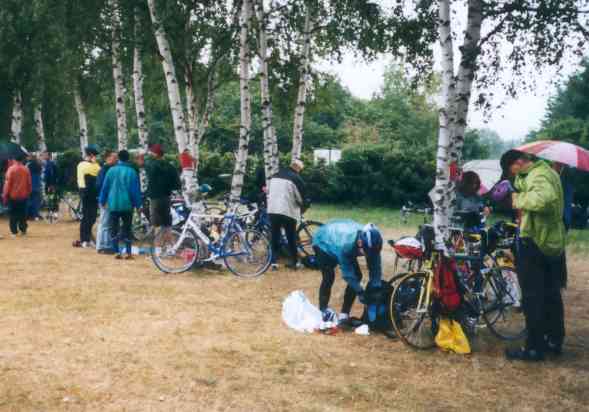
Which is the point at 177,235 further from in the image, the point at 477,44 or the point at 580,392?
the point at 580,392

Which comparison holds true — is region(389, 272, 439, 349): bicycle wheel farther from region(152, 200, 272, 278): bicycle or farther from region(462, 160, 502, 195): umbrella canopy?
region(462, 160, 502, 195): umbrella canopy

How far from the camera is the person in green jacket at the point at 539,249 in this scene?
563 cm

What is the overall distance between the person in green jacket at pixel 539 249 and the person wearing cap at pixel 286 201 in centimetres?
432

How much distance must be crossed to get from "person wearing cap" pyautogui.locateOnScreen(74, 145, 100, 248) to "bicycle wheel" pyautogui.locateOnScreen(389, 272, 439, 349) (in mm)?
7612

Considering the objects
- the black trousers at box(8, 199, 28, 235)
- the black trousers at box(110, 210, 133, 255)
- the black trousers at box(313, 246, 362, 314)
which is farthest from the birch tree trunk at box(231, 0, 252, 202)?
the black trousers at box(8, 199, 28, 235)

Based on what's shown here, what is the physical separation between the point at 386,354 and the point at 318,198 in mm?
19875

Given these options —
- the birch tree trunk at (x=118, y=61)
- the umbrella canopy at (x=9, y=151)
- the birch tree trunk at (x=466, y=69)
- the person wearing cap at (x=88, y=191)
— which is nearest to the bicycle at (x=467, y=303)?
the birch tree trunk at (x=466, y=69)

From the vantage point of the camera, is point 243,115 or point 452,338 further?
point 243,115

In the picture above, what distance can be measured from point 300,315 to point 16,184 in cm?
897

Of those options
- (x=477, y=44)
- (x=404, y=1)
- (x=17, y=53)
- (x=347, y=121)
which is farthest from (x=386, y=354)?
(x=347, y=121)

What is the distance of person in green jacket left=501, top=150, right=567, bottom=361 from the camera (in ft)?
18.5

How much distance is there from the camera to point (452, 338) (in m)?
6.21

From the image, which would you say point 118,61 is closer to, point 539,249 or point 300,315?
point 300,315

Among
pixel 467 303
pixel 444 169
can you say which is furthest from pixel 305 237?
pixel 467 303
